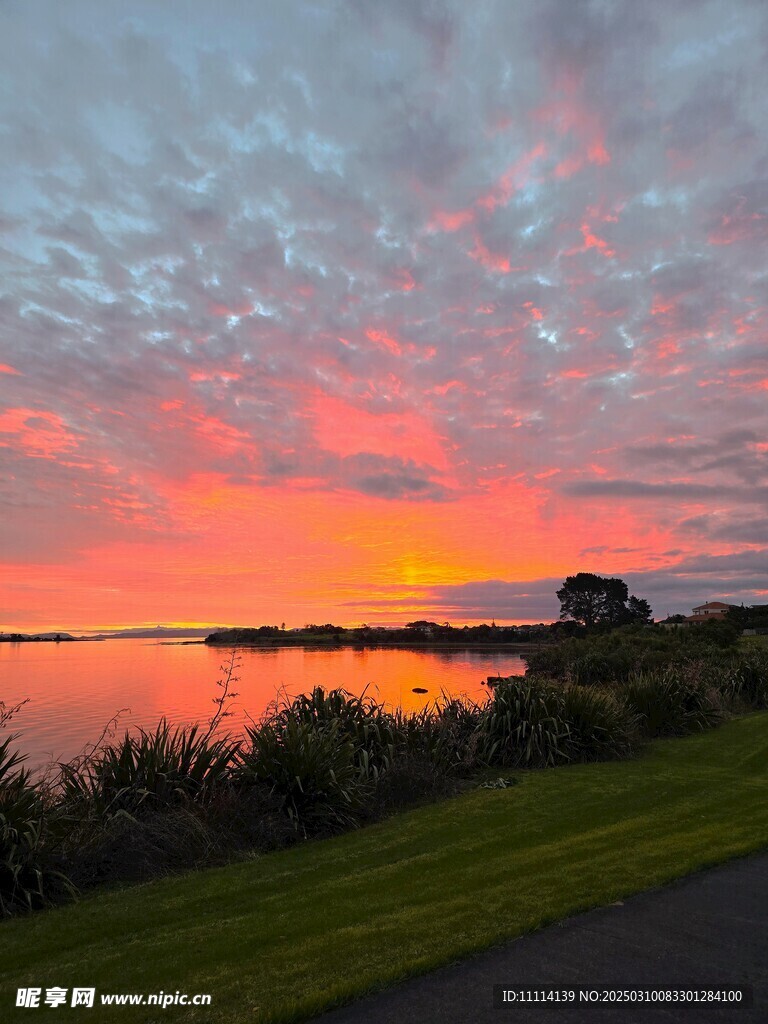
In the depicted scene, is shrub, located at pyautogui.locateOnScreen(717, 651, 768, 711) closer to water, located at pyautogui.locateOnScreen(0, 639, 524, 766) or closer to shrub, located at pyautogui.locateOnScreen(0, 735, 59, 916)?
water, located at pyautogui.locateOnScreen(0, 639, 524, 766)

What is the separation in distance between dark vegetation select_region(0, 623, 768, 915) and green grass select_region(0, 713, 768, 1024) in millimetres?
608

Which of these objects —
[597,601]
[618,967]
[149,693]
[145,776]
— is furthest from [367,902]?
[597,601]

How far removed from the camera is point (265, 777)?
941 cm

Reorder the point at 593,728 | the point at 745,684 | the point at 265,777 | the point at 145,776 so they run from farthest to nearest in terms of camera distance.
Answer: the point at 745,684
the point at 593,728
the point at 265,777
the point at 145,776

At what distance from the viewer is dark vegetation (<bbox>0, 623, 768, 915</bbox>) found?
7418 millimetres

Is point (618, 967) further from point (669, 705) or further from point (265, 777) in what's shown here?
point (669, 705)

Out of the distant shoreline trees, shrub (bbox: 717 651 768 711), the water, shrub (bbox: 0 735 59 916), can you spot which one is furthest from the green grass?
the distant shoreline trees

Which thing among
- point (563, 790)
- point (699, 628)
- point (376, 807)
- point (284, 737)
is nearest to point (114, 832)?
point (284, 737)

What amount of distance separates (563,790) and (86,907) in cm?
706

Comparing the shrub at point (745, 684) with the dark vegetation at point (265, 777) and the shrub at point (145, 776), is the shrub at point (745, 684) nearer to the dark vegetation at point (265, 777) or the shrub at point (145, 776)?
the dark vegetation at point (265, 777)

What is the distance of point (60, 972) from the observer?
16.0ft

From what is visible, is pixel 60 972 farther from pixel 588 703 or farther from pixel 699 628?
pixel 699 628

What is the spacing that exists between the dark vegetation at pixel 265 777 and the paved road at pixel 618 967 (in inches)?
175

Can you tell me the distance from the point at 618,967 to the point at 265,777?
6.04m
